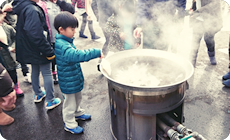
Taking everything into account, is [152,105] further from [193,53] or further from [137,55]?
[193,53]

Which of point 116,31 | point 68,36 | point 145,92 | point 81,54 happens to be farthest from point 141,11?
point 145,92

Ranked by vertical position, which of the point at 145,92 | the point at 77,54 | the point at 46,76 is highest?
the point at 77,54

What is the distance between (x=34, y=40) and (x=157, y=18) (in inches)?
93.2

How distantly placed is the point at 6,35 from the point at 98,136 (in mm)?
2679

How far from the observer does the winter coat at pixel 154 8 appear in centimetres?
357

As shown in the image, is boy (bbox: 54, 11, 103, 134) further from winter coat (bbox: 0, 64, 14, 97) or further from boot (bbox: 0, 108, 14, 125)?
boot (bbox: 0, 108, 14, 125)

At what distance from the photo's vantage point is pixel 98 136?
9.84ft

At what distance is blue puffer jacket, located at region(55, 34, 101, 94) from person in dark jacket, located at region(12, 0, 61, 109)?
0.57 m

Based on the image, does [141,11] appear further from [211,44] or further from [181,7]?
[211,44]

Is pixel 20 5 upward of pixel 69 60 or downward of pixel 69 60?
upward

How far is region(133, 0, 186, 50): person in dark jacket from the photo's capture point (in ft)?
11.8

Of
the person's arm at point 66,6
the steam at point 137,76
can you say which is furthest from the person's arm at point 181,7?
the person's arm at point 66,6

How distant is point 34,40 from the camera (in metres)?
2.97

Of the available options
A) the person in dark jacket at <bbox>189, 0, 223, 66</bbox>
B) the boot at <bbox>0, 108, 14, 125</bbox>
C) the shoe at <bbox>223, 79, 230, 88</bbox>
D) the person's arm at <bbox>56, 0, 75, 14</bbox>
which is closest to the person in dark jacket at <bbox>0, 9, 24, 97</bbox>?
the boot at <bbox>0, 108, 14, 125</bbox>
